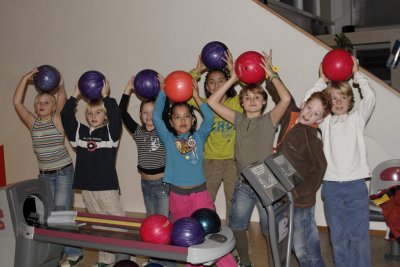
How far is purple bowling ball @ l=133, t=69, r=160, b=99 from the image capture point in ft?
13.1

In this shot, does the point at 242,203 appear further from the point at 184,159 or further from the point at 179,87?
the point at 179,87

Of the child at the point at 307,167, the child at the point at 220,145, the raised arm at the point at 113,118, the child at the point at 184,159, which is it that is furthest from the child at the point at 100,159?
the child at the point at 307,167

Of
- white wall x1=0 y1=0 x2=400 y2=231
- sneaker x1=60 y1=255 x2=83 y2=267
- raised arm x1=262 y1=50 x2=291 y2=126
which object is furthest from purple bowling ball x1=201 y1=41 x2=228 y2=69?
sneaker x1=60 y1=255 x2=83 y2=267

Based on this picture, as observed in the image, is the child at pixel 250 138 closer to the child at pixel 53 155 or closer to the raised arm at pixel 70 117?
the raised arm at pixel 70 117

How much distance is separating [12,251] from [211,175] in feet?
5.21

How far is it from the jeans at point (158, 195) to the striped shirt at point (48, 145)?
2.69 feet

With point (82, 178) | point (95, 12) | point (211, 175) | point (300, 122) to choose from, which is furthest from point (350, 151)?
point (95, 12)

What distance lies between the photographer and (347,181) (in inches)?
134

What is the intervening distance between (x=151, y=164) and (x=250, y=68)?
3.43ft

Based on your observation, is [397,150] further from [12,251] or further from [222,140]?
[12,251]

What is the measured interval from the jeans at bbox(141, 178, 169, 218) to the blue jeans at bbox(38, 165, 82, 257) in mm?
742

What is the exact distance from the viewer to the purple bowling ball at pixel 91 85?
157 inches

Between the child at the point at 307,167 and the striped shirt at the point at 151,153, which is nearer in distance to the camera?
the child at the point at 307,167

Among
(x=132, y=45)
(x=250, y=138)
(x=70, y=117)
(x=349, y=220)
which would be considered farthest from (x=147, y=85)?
(x=349, y=220)
